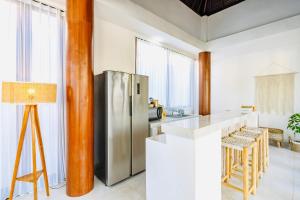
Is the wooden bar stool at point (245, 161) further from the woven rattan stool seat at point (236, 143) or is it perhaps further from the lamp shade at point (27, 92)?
the lamp shade at point (27, 92)

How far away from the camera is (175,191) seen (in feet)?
4.88

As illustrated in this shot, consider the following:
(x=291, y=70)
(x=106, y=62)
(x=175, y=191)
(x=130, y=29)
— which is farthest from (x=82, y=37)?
(x=291, y=70)

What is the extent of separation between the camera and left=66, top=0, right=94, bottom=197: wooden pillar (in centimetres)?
203

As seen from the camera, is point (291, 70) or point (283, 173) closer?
point (283, 173)

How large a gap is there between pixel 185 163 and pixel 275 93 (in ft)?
14.8

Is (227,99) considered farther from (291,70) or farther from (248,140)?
(248,140)

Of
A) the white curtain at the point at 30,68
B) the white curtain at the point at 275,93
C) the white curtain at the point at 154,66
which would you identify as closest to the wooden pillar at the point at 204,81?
the white curtain at the point at 154,66

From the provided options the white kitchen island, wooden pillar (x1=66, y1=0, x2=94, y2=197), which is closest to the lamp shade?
wooden pillar (x1=66, y1=0, x2=94, y2=197)

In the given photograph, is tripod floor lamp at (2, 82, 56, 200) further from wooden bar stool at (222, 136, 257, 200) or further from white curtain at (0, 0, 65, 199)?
wooden bar stool at (222, 136, 257, 200)

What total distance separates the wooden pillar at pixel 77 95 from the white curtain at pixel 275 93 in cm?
495

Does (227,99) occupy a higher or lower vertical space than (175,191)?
higher

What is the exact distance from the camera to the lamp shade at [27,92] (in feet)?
5.06

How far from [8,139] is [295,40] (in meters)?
6.08

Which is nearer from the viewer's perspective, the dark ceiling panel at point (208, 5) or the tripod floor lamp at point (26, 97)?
the tripod floor lamp at point (26, 97)
